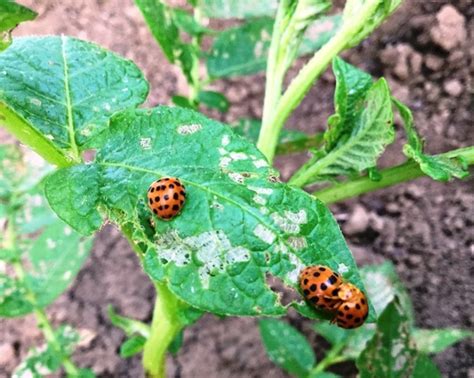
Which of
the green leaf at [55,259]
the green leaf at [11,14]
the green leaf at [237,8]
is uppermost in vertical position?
the green leaf at [11,14]

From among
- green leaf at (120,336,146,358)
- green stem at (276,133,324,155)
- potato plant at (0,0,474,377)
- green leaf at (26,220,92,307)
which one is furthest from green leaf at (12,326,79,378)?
green stem at (276,133,324,155)

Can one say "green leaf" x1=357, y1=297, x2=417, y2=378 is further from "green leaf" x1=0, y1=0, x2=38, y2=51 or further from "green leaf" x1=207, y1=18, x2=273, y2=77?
"green leaf" x1=0, y1=0, x2=38, y2=51

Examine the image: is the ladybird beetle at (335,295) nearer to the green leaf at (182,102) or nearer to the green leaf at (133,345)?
the green leaf at (133,345)

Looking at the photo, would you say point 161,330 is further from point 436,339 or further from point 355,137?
point 436,339

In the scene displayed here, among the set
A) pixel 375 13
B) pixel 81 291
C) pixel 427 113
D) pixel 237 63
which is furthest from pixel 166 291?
pixel 427 113

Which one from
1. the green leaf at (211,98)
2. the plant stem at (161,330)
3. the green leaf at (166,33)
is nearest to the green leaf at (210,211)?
the plant stem at (161,330)

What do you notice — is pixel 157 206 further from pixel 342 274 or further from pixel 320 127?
pixel 320 127

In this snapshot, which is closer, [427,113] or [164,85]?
[427,113]
